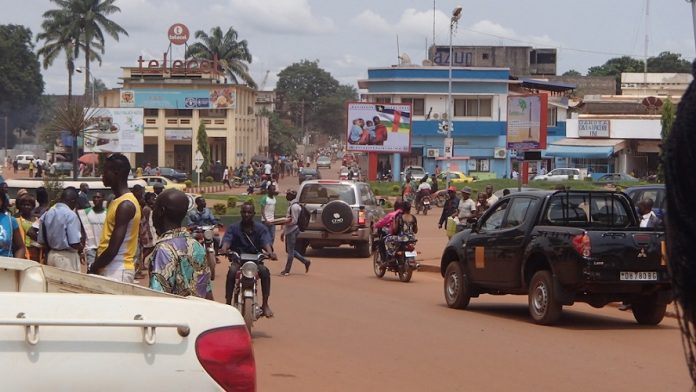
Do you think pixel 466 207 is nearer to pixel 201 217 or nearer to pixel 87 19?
pixel 201 217

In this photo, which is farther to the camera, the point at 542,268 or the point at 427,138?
the point at 427,138

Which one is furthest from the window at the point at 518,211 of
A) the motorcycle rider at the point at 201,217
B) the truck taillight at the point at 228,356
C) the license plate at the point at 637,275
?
the truck taillight at the point at 228,356

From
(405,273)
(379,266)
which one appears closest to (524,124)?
(379,266)

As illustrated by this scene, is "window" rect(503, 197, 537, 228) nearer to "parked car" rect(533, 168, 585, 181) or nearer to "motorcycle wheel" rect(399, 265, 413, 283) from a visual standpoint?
"motorcycle wheel" rect(399, 265, 413, 283)

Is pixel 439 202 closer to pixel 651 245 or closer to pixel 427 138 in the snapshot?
pixel 427 138

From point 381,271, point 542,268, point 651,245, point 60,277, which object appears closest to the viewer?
point 60,277

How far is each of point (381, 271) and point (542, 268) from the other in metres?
7.31

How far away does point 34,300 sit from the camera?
383cm

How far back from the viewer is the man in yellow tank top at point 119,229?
8.52 meters

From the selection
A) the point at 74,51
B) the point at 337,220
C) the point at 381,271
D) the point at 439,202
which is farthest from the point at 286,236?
the point at 74,51

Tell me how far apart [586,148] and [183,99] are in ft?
103

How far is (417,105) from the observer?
251 feet

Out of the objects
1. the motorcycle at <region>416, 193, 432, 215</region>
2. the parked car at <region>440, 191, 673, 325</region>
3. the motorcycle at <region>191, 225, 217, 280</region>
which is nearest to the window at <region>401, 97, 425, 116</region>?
the motorcycle at <region>416, 193, 432, 215</region>

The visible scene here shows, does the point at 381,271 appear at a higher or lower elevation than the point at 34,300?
lower
